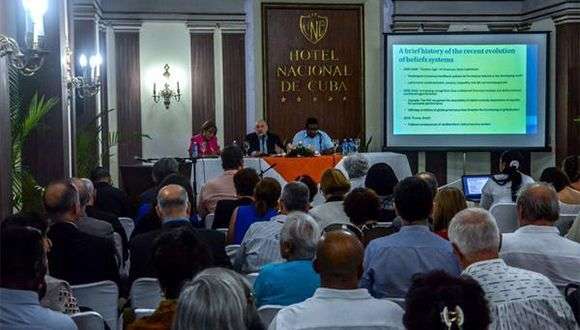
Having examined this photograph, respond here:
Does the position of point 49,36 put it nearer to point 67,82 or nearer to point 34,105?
point 67,82

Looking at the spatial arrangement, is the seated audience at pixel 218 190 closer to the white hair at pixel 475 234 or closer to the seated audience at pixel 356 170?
the seated audience at pixel 356 170

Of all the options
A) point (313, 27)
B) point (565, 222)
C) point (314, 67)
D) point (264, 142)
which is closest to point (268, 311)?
point (565, 222)

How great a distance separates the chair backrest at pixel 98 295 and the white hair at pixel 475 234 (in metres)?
1.48

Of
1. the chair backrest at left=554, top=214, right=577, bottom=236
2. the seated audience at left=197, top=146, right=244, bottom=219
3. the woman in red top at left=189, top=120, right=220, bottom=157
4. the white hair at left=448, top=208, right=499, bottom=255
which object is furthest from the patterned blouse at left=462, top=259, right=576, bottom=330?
the woman in red top at left=189, top=120, right=220, bottom=157

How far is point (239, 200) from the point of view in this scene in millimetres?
6051

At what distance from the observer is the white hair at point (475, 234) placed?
3.40 m

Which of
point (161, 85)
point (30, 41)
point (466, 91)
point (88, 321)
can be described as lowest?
point (88, 321)

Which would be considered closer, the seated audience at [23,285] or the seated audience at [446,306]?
the seated audience at [446,306]

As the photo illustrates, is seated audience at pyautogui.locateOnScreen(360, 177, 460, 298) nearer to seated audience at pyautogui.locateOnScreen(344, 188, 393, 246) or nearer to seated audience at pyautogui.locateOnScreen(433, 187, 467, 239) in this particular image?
seated audience at pyautogui.locateOnScreen(433, 187, 467, 239)

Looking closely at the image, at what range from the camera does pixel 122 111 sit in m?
12.6

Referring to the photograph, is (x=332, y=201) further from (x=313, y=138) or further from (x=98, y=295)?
(x=313, y=138)

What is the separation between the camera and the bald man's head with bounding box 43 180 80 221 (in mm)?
4547

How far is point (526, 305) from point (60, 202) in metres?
2.54

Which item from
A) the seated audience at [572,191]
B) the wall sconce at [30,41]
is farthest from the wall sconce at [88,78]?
the seated audience at [572,191]
